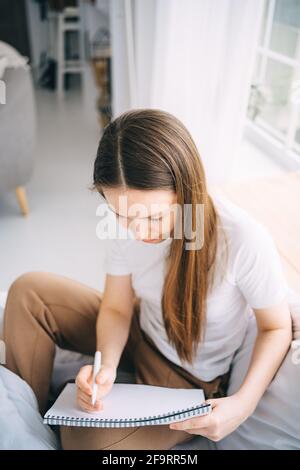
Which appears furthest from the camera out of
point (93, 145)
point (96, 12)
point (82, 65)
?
point (82, 65)

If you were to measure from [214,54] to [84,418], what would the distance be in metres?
1.09

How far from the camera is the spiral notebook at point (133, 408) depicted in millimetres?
633

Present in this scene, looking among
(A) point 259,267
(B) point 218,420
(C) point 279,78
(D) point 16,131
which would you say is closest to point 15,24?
(D) point 16,131

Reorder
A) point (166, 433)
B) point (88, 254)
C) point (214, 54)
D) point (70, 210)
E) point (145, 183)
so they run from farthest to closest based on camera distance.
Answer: point (70, 210) < point (88, 254) < point (214, 54) < point (166, 433) < point (145, 183)

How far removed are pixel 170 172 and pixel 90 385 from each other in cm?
38

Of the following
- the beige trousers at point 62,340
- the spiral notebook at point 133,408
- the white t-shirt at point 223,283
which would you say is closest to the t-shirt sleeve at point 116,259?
the white t-shirt at point 223,283

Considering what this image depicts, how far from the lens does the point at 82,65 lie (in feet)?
11.7

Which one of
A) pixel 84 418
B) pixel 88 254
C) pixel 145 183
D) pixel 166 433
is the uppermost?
pixel 145 183

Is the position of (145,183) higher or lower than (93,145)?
higher

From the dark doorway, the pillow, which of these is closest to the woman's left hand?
the pillow

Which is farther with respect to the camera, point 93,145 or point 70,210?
point 93,145

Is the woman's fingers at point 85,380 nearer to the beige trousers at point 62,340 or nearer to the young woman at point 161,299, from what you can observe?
the young woman at point 161,299

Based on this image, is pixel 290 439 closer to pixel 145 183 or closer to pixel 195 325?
pixel 195 325

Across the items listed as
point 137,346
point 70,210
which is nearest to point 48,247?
point 70,210
